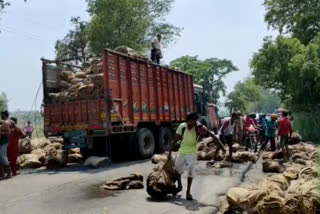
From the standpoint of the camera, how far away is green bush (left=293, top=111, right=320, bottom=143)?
69.1 feet

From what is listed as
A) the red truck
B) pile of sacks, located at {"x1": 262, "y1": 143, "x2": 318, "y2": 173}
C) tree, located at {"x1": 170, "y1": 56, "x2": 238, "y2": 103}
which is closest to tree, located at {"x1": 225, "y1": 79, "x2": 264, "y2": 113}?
tree, located at {"x1": 170, "y1": 56, "x2": 238, "y2": 103}

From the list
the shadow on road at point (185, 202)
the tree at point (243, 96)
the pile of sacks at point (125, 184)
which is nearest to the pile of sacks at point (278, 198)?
the shadow on road at point (185, 202)

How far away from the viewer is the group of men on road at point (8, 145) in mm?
9797

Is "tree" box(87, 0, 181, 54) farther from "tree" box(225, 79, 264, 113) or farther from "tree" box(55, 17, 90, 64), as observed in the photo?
"tree" box(225, 79, 264, 113)

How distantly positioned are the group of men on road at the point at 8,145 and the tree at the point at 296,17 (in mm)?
21892

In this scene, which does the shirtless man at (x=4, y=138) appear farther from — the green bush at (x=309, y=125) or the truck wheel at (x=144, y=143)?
the green bush at (x=309, y=125)

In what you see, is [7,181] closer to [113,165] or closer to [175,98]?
[113,165]

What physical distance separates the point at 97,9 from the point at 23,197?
955 inches

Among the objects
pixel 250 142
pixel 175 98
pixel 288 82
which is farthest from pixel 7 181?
pixel 288 82

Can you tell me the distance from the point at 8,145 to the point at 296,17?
23.4 metres

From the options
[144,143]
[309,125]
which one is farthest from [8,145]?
[309,125]

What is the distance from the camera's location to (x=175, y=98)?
1482cm

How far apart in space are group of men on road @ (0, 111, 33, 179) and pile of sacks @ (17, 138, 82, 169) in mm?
1363

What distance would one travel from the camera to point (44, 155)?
42.7 feet
